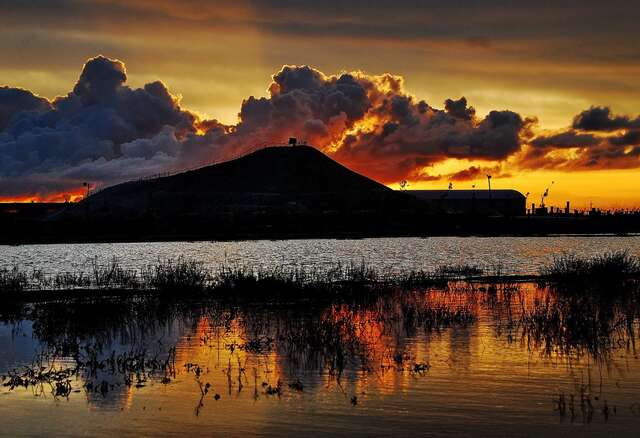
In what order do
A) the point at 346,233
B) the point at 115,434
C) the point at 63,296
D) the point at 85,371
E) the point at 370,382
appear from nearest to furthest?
the point at 115,434
the point at 370,382
the point at 85,371
the point at 63,296
the point at 346,233

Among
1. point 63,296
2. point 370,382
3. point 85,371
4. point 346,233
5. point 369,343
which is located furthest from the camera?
point 346,233

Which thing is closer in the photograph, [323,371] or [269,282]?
[323,371]

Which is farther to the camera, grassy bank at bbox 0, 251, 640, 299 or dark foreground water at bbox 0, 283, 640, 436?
grassy bank at bbox 0, 251, 640, 299

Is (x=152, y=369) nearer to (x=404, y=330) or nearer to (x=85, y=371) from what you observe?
(x=85, y=371)

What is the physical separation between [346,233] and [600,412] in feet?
542

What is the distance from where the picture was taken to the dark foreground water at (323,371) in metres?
17.5

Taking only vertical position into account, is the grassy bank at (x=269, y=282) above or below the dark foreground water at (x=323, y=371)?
above

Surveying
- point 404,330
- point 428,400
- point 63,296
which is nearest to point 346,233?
point 63,296

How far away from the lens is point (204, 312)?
1449 inches

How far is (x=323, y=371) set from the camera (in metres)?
22.5

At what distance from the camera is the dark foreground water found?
17.5 m

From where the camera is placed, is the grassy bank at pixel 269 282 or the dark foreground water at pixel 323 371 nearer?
the dark foreground water at pixel 323 371

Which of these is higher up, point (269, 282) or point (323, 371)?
point (269, 282)

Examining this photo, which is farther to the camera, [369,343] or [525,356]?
[369,343]
